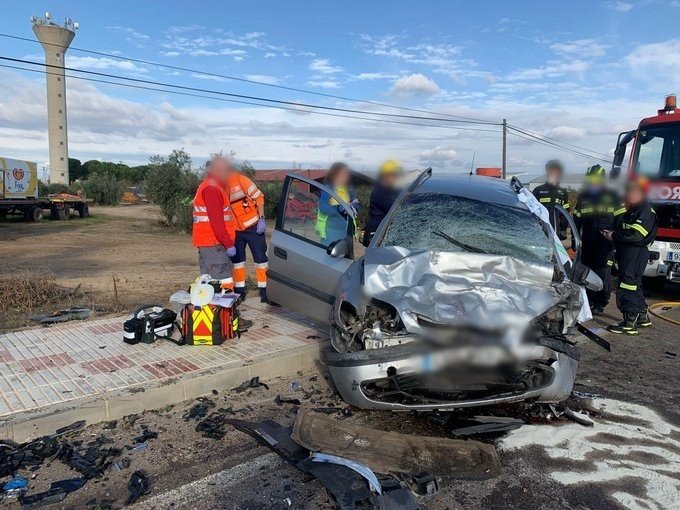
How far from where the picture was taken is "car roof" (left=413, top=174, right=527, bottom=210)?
16.6ft

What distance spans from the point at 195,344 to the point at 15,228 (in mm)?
21837

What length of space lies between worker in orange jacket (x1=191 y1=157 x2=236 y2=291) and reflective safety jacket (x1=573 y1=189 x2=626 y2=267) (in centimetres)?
544

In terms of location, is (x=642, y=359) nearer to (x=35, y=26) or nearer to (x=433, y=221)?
(x=433, y=221)

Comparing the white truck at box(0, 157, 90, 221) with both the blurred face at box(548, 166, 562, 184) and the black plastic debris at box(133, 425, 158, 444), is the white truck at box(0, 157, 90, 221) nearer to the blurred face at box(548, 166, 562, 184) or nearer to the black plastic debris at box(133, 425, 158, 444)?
the blurred face at box(548, 166, 562, 184)

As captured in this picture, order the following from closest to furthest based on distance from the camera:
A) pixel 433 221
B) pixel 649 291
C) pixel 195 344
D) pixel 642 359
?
pixel 433 221
pixel 195 344
pixel 642 359
pixel 649 291

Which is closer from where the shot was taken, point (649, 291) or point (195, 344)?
point (195, 344)

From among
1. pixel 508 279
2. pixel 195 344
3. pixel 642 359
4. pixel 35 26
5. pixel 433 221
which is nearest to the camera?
pixel 508 279

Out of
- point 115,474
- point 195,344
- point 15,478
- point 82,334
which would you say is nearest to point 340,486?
point 115,474

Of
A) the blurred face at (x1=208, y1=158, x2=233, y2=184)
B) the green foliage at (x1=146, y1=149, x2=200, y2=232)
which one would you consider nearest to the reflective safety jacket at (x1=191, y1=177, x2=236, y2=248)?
the blurred face at (x1=208, y1=158, x2=233, y2=184)

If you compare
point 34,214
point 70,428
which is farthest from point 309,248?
point 34,214

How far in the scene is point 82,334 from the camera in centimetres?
574

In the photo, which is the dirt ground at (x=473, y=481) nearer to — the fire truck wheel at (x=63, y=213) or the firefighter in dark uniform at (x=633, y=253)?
the firefighter in dark uniform at (x=633, y=253)

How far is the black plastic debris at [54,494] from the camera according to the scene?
2.95m

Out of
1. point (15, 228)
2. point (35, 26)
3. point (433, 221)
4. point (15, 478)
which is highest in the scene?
point (35, 26)
